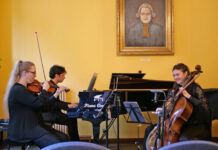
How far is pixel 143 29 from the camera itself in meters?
4.88

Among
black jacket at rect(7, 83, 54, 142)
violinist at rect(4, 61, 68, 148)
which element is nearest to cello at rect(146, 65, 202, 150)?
violinist at rect(4, 61, 68, 148)

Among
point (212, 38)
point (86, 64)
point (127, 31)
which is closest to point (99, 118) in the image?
point (86, 64)

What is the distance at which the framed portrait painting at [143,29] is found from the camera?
16.0ft

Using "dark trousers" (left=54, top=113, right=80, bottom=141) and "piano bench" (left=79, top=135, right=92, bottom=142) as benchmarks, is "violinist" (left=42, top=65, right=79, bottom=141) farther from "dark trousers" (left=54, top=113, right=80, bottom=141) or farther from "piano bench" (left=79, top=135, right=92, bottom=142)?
"piano bench" (left=79, top=135, right=92, bottom=142)

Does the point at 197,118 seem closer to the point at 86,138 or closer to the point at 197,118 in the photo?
the point at 197,118

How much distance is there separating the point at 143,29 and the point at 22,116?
9.28 ft

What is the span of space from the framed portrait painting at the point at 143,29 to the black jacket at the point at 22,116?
2.40 m

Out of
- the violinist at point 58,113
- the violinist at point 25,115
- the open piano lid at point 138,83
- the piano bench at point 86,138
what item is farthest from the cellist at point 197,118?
the piano bench at point 86,138

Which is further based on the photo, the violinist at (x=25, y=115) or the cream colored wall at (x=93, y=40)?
the cream colored wall at (x=93, y=40)

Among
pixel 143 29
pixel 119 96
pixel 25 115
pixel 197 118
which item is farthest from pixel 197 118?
pixel 143 29

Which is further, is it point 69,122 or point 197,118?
point 69,122

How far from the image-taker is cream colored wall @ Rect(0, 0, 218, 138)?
4.86m

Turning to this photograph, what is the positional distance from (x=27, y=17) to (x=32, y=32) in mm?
274

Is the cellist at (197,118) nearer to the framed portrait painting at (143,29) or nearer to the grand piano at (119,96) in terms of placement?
the grand piano at (119,96)
